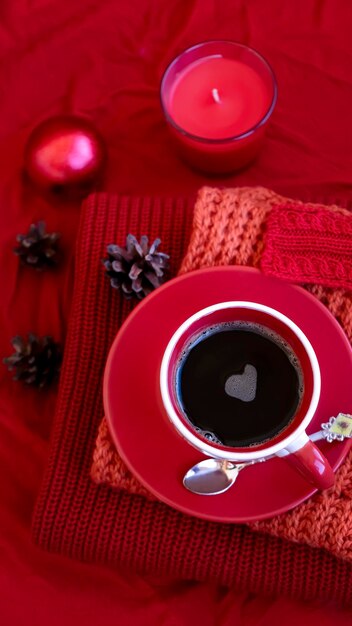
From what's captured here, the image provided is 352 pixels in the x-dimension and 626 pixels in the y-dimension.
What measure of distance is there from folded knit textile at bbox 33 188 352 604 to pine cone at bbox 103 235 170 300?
27mm

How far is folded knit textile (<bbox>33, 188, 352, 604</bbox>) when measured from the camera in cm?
61

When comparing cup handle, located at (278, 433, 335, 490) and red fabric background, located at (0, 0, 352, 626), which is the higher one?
red fabric background, located at (0, 0, 352, 626)

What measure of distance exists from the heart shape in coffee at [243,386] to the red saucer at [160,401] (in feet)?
0.21

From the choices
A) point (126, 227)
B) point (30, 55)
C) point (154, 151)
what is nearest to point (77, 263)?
point (126, 227)

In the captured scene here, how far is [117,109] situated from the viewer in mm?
848

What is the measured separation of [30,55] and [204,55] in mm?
264

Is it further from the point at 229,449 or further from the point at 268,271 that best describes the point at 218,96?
the point at 229,449

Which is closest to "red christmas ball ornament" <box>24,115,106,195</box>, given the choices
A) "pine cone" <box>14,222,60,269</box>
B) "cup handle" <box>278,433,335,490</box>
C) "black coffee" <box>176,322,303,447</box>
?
"pine cone" <box>14,222,60,269</box>

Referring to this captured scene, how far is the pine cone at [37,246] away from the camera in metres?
0.78

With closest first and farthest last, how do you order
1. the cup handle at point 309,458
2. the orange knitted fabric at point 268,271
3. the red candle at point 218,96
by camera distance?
the cup handle at point 309,458, the orange knitted fabric at point 268,271, the red candle at point 218,96

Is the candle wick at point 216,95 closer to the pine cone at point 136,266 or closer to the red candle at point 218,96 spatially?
the red candle at point 218,96

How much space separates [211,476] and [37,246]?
1.26 feet

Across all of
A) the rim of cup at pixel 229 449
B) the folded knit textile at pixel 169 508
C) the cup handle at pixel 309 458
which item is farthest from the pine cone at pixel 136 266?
the cup handle at pixel 309 458

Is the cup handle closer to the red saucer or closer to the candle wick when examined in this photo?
the red saucer
